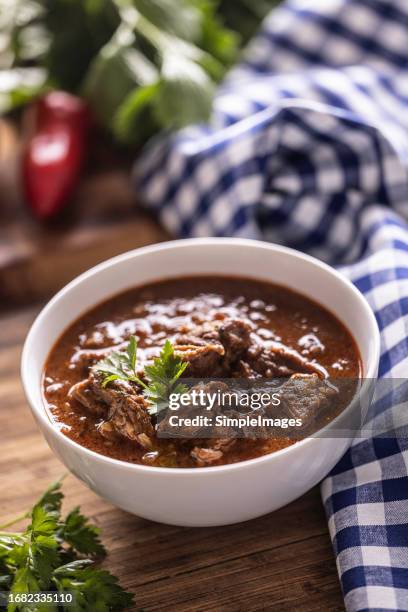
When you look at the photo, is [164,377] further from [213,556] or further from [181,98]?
[181,98]

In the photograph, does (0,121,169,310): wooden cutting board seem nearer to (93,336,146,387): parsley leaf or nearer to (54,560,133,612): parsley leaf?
(93,336,146,387): parsley leaf

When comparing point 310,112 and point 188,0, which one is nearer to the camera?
point 310,112

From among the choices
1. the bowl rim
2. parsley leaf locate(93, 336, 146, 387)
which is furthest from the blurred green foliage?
parsley leaf locate(93, 336, 146, 387)

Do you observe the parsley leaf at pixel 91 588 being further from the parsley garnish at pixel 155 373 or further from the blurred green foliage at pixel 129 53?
the blurred green foliage at pixel 129 53

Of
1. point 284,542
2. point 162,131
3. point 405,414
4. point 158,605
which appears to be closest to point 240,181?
point 162,131

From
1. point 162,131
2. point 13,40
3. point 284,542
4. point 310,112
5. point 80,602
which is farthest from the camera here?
point 13,40

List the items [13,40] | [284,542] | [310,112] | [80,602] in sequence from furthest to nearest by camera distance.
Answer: [13,40]
[310,112]
[284,542]
[80,602]

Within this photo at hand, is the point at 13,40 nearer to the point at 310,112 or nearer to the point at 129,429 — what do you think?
the point at 310,112
